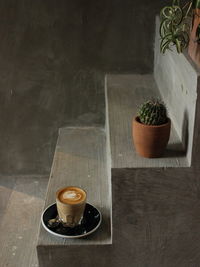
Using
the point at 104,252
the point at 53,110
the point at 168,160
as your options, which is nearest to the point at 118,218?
the point at 104,252

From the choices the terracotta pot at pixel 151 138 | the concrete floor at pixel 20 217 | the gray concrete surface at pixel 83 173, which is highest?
the terracotta pot at pixel 151 138

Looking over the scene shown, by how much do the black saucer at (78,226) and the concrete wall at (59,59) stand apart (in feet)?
2.48

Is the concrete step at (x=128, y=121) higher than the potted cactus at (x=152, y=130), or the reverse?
the potted cactus at (x=152, y=130)

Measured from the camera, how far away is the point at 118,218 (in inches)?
48.6

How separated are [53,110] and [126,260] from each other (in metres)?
1.00

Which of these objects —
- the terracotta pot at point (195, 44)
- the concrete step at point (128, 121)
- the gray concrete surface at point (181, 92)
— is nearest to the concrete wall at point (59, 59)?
the concrete step at point (128, 121)

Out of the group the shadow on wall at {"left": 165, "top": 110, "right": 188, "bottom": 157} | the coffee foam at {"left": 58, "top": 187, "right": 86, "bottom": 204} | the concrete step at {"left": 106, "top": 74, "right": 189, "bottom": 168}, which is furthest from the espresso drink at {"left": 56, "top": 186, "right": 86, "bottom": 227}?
the shadow on wall at {"left": 165, "top": 110, "right": 188, "bottom": 157}

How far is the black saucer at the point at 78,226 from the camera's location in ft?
4.21

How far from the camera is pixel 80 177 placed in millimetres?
1681

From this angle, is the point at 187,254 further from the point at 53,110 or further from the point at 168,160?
the point at 53,110

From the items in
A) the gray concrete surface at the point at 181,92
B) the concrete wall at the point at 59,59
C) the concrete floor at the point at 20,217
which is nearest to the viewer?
the gray concrete surface at the point at 181,92

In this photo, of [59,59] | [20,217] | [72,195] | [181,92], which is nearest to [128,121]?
[181,92]

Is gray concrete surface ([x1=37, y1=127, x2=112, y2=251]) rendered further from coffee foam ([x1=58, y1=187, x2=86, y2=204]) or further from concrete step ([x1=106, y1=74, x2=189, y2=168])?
concrete step ([x1=106, y1=74, x2=189, y2=168])

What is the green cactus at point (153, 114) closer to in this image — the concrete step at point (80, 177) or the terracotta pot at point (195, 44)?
the terracotta pot at point (195, 44)
